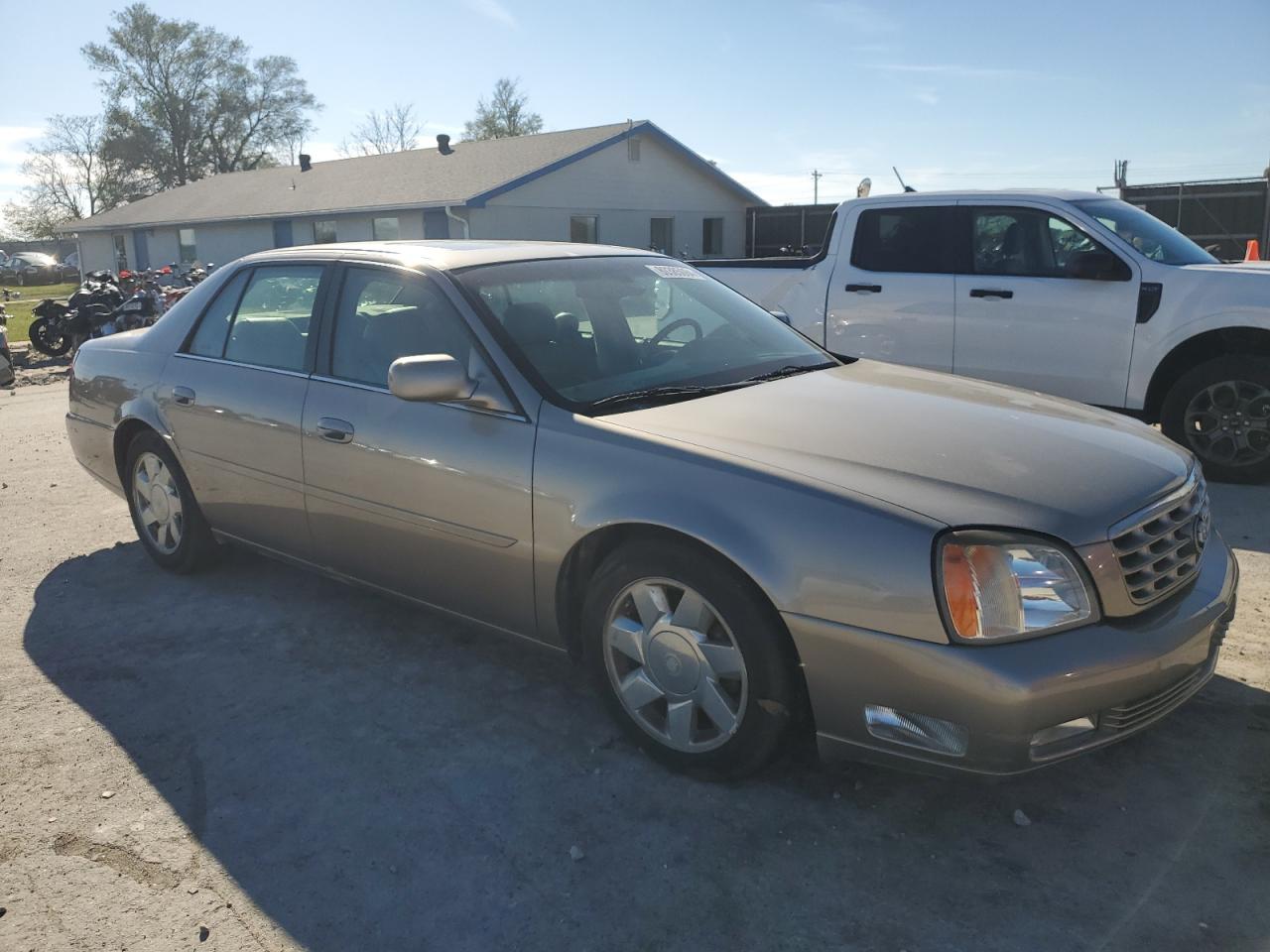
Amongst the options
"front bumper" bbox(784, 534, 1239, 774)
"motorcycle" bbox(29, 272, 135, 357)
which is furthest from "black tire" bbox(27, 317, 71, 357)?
"front bumper" bbox(784, 534, 1239, 774)

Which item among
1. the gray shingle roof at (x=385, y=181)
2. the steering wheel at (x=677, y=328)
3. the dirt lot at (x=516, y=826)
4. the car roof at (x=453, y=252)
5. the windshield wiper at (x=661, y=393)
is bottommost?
the dirt lot at (x=516, y=826)

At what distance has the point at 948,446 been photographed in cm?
295

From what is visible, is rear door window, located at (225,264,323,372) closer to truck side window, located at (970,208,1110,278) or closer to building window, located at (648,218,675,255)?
truck side window, located at (970,208,1110,278)

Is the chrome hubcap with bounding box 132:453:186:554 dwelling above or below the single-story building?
below

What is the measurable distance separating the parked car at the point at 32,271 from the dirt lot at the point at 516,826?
51.2m

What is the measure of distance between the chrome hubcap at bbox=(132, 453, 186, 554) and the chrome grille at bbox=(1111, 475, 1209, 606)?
13.6ft

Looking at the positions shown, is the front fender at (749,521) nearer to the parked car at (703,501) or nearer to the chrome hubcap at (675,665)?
the parked car at (703,501)

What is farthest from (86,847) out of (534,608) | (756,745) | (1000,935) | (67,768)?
(1000,935)

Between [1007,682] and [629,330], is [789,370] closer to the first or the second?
[629,330]

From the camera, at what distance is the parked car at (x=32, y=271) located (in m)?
46.8

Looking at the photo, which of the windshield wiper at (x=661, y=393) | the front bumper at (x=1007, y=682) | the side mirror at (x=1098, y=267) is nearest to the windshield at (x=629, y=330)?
the windshield wiper at (x=661, y=393)

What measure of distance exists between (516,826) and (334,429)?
1.74 m

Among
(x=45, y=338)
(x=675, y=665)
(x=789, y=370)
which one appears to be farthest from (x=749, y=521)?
(x=45, y=338)

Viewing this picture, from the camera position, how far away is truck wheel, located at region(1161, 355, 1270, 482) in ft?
19.8
